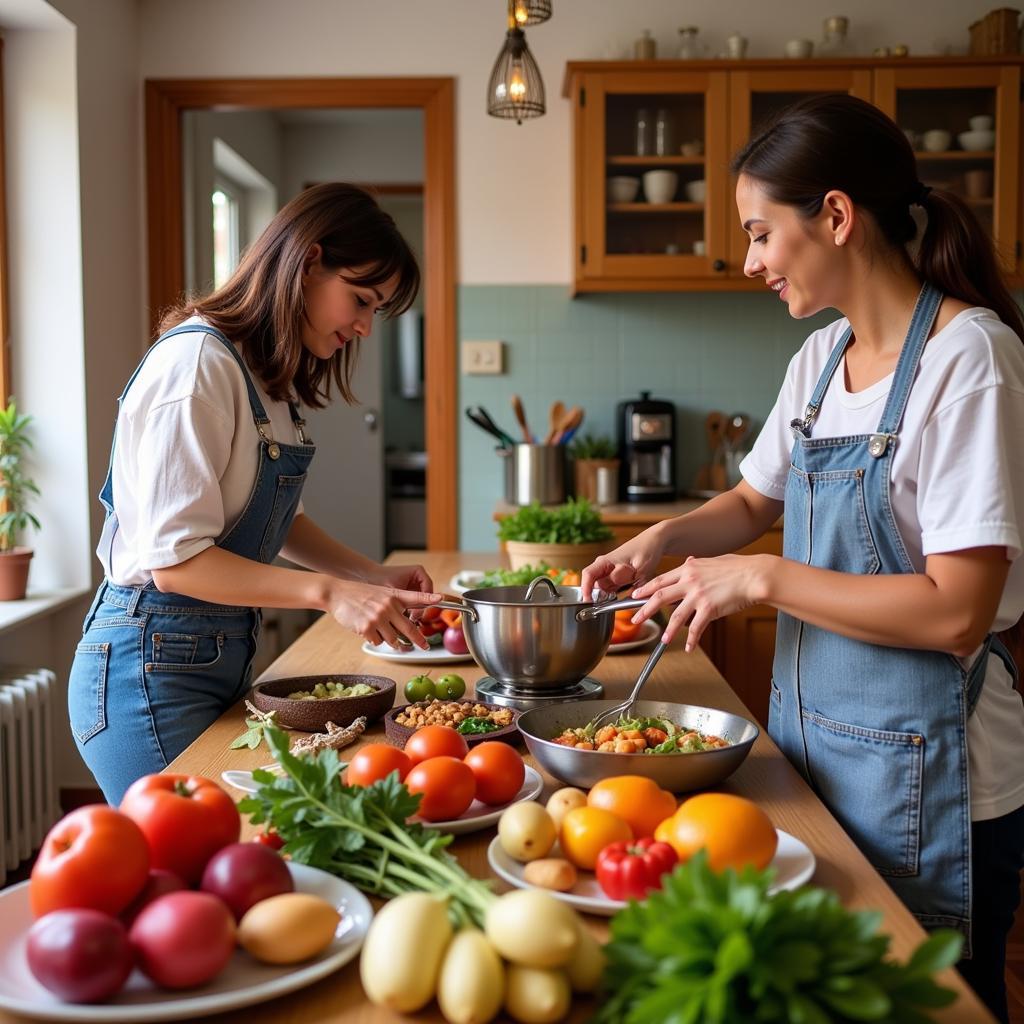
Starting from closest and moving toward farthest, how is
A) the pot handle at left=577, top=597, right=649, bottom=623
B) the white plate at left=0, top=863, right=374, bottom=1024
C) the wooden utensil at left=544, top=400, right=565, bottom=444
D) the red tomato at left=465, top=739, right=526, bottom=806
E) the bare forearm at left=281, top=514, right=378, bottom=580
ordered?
the white plate at left=0, top=863, right=374, bottom=1024 < the red tomato at left=465, top=739, right=526, bottom=806 < the pot handle at left=577, top=597, right=649, bottom=623 < the bare forearm at left=281, top=514, right=378, bottom=580 < the wooden utensil at left=544, top=400, right=565, bottom=444

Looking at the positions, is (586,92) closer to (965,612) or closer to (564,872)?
(965,612)

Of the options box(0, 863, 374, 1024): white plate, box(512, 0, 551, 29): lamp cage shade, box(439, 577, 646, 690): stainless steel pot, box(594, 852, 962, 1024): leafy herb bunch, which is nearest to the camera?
box(594, 852, 962, 1024): leafy herb bunch

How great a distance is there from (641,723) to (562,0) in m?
3.35

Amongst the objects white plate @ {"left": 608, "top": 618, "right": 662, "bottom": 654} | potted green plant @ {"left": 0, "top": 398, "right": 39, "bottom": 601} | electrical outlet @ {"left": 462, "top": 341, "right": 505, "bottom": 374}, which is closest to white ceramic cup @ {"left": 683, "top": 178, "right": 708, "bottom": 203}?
electrical outlet @ {"left": 462, "top": 341, "right": 505, "bottom": 374}

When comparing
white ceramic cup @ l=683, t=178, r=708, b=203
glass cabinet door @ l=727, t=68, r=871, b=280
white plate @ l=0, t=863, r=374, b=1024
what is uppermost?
glass cabinet door @ l=727, t=68, r=871, b=280

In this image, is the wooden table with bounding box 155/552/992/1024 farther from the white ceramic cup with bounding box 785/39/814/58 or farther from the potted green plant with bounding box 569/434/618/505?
the white ceramic cup with bounding box 785/39/814/58

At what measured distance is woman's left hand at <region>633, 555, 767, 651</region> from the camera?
126 cm

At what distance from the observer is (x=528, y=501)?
12.8 feet

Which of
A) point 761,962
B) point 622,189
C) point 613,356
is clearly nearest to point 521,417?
point 613,356

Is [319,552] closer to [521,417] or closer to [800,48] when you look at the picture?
[521,417]

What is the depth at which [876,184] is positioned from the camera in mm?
1351

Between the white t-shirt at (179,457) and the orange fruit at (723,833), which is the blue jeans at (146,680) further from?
the orange fruit at (723,833)

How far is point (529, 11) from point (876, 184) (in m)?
1.31

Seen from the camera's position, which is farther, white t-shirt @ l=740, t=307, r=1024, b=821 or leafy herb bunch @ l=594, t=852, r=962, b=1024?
white t-shirt @ l=740, t=307, r=1024, b=821
